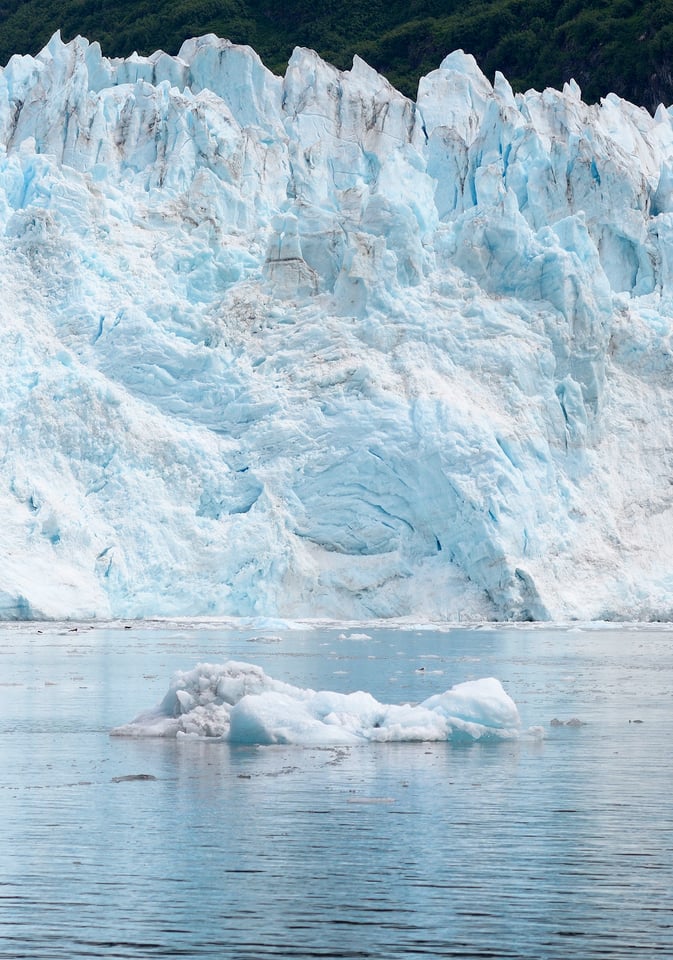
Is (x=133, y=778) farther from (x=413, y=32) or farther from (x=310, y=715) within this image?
(x=413, y=32)

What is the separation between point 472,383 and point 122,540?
698cm

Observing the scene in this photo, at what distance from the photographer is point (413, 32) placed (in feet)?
188

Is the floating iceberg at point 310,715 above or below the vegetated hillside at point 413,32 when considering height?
below

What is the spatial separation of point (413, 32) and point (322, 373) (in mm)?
34096

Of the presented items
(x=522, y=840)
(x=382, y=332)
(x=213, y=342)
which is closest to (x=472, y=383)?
(x=382, y=332)


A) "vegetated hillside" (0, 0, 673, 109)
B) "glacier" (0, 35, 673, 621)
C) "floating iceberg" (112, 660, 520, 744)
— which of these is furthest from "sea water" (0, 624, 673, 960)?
"vegetated hillside" (0, 0, 673, 109)

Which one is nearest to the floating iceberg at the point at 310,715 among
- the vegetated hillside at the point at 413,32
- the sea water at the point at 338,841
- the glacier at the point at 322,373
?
the sea water at the point at 338,841

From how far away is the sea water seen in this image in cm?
493

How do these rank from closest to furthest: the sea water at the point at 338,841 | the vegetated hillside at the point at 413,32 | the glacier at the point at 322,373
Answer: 1. the sea water at the point at 338,841
2. the glacier at the point at 322,373
3. the vegetated hillside at the point at 413,32

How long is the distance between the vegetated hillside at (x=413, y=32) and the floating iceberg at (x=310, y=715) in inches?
1783

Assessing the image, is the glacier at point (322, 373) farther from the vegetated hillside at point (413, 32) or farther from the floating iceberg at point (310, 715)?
the vegetated hillside at point (413, 32)

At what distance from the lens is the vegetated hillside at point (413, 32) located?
5262 cm

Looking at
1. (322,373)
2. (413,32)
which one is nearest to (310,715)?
(322,373)

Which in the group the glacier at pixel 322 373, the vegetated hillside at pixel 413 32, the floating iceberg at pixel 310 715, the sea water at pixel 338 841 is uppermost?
the vegetated hillside at pixel 413 32
